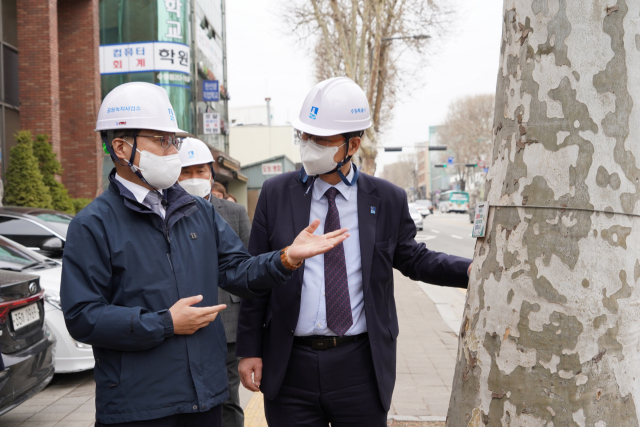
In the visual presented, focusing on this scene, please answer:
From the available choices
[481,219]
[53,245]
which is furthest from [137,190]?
[53,245]

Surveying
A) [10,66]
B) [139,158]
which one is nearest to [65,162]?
[10,66]

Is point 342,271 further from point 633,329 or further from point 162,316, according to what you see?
point 633,329

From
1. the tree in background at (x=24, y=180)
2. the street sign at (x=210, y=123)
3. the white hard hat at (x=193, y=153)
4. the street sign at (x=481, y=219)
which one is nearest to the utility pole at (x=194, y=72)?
the street sign at (x=210, y=123)

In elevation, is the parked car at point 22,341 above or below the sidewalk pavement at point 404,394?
above

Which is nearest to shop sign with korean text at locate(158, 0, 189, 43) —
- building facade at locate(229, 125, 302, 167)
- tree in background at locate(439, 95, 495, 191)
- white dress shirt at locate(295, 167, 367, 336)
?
white dress shirt at locate(295, 167, 367, 336)

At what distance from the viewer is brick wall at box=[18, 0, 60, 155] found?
14.6 m

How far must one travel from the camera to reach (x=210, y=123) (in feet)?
77.2

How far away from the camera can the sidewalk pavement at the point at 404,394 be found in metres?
4.61

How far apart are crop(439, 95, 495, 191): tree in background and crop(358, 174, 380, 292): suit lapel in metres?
54.4

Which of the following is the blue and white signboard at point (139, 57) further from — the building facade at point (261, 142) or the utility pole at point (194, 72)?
the building facade at point (261, 142)

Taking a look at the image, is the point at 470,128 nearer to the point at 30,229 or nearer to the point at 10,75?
the point at 10,75

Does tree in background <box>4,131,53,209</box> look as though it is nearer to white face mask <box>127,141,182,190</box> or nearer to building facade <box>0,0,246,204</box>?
building facade <box>0,0,246,204</box>

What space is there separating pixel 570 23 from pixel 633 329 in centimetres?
106

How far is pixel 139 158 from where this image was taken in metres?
2.28
